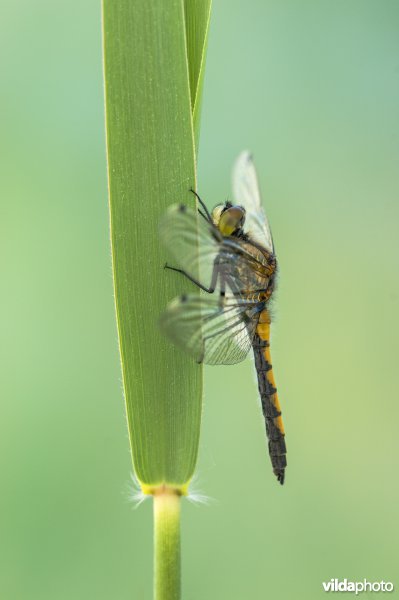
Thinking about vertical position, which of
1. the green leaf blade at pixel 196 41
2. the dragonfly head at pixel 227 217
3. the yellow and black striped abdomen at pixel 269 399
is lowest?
the yellow and black striped abdomen at pixel 269 399

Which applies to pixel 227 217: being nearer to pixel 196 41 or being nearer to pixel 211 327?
pixel 211 327

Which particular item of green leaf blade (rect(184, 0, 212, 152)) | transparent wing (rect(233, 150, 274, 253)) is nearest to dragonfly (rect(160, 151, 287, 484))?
transparent wing (rect(233, 150, 274, 253))

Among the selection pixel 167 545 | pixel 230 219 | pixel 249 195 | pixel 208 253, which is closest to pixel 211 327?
pixel 208 253

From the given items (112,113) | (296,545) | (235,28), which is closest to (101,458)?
(296,545)

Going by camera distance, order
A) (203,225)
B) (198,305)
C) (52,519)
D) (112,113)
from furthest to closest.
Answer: (52,519) < (203,225) < (198,305) < (112,113)

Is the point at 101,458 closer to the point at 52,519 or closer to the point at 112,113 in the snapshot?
the point at 52,519

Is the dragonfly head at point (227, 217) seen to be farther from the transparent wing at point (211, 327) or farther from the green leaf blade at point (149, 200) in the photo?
the green leaf blade at point (149, 200)

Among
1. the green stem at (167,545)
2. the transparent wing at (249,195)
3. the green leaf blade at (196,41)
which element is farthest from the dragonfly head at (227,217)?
the green stem at (167,545)
